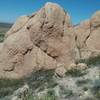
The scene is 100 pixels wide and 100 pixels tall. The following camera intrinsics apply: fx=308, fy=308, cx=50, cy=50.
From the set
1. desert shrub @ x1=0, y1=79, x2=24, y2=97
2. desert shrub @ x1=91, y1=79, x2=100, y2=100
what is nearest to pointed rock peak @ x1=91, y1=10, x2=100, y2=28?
desert shrub @ x1=0, y1=79, x2=24, y2=97

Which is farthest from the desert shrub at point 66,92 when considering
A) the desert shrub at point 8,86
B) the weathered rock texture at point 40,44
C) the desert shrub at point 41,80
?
the weathered rock texture at point 40,44

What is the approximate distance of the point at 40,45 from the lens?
24.9m

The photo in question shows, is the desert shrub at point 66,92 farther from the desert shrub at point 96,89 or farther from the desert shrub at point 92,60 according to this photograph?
the desert shrub at point 92,60

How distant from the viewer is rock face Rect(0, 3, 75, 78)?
24.0 metres

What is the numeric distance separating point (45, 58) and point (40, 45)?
3.88 ft

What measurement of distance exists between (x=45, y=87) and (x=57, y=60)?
5.89 meters

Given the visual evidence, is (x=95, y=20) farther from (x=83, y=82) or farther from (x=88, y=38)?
(x=83, y=82)

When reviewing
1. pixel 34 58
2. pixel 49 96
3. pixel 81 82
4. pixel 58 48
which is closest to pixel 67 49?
pixel 58 48

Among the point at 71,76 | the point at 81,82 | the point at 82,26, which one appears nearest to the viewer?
the point at 81,82

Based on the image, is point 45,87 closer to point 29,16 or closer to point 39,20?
point 39,20

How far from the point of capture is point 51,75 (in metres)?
22.4

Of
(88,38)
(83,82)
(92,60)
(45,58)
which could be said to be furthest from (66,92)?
(88,38)

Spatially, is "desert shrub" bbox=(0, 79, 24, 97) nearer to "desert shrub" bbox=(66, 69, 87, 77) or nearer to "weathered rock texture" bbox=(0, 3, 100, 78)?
"weathered rock texture" bbox=(0, 3, 100, 78)

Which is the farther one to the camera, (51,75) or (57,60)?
(57,60)
